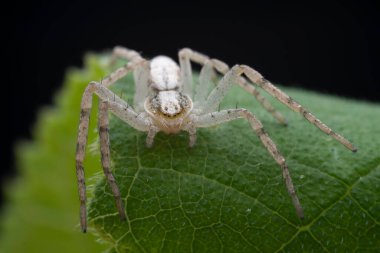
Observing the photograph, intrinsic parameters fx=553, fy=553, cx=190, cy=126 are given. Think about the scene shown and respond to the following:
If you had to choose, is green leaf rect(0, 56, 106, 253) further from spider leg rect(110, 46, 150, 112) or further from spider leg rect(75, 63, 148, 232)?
spider leg rect(75, 63, 148, 232)

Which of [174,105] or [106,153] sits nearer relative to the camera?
[106,153]

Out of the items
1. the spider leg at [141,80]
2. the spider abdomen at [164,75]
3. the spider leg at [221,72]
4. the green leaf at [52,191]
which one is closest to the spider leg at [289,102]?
the spider leg at [221,72]

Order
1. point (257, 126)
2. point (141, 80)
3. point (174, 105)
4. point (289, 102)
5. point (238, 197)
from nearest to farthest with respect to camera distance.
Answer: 1. point (238, 197)
2. point (257, 126)
3. point (289, 102)
4. point (174, 105)
5. point (141, 80)

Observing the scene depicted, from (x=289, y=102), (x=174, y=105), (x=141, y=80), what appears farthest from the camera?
(x=141, y=80)

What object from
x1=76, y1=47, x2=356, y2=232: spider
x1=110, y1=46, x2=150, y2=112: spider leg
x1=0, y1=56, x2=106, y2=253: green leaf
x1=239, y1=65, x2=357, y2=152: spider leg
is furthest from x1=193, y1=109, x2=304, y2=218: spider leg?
x1=0, y1=56, x2=106, y2=253: green leaf

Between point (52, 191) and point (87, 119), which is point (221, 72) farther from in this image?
point (52, 191)

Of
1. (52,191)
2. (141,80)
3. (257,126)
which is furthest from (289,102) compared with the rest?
(52,191)

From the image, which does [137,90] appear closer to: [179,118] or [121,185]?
[179,118]
